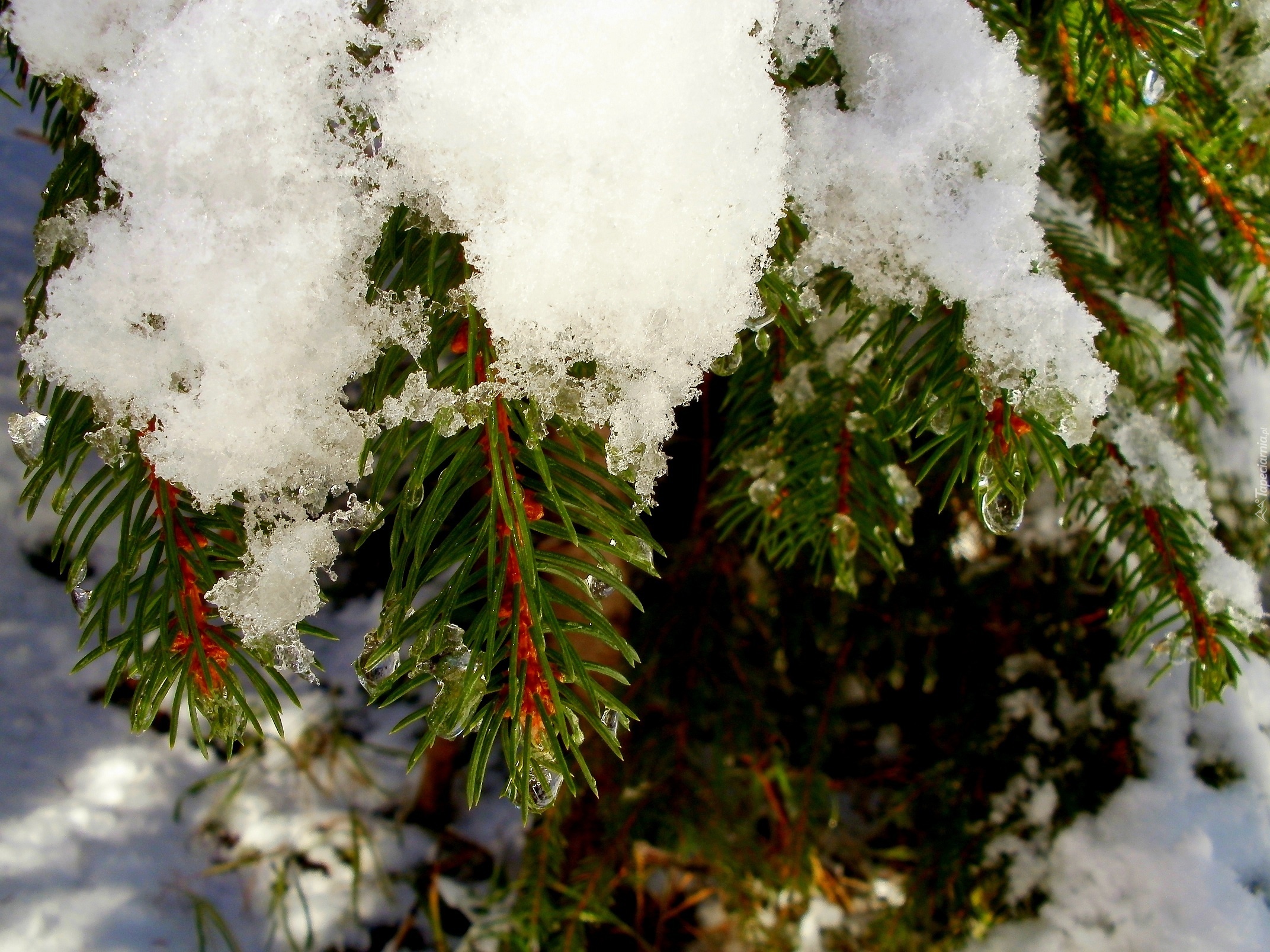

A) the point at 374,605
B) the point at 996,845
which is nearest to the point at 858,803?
the point at 996,845

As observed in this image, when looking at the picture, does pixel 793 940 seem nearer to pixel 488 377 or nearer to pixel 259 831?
pixel 259 831

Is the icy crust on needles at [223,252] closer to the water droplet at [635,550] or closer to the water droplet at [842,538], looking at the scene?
the water droplet at [635,550]

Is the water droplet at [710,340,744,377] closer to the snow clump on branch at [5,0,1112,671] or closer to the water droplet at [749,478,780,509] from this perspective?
the snow clump on branch at [5,0,1112,671]

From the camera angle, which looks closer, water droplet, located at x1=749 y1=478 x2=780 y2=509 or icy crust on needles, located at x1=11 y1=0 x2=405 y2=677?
icy crust on needles, located at x1=11 y1=0 x2=405 y2=677

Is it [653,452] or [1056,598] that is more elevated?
[1056,598]

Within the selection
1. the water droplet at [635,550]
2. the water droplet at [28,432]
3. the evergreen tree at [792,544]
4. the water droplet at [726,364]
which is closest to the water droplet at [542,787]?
the evergreen tree at [792,544]

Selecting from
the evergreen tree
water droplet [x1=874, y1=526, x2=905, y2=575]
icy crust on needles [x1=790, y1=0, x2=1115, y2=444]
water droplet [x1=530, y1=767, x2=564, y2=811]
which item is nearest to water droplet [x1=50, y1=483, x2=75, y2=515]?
the evergreen tree
